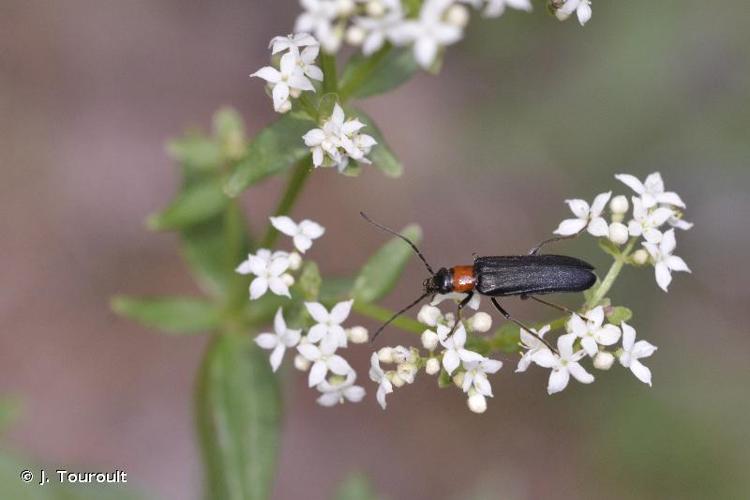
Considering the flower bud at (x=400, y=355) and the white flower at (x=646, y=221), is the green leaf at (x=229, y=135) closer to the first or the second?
the flower bud at (x=400, y=355)

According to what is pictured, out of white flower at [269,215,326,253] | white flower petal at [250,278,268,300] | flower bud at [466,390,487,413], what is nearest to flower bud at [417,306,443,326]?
flower bud at [466,390,487,413]

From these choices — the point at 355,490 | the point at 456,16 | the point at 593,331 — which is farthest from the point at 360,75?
the point at 355,490

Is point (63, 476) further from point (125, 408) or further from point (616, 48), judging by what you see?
point (616, 48)

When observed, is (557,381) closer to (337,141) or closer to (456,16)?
(337,141)

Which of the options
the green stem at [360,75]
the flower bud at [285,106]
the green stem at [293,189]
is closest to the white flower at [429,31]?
the green stem at [360,75]

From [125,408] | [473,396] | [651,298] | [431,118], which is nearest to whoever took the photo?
[473,396]

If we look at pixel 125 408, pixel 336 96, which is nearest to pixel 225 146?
pixel 336 96
